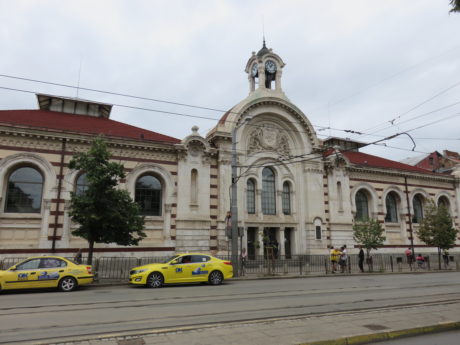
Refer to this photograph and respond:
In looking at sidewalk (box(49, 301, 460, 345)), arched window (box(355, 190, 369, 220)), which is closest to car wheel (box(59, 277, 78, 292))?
sidewalk (box(49, 301, 460, 345))

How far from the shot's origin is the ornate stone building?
22156mm

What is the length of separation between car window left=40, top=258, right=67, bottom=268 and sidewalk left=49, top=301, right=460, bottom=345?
9.34m

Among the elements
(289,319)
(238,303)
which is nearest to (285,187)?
(238,303)

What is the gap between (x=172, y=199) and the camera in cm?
2569

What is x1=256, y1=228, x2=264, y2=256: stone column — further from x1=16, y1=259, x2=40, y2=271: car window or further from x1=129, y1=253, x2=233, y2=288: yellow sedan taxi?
x1=16, y1=259, x2=40, y2=271: car window

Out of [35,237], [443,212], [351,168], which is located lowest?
[35,237]

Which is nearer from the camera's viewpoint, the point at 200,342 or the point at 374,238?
the point at 200,342

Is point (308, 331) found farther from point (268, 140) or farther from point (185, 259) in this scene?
point (268, 140)

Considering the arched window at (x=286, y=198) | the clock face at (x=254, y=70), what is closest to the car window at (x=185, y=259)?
the arched window at (x=286, y=198)

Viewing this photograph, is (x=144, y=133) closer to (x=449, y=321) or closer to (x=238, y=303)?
(x=238, y=303)

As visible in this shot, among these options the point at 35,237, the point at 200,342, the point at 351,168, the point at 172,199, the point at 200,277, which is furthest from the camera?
the point at 351,168

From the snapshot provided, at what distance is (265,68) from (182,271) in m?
21.9

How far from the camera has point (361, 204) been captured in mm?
34375

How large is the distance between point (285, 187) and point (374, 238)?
8616 mm
